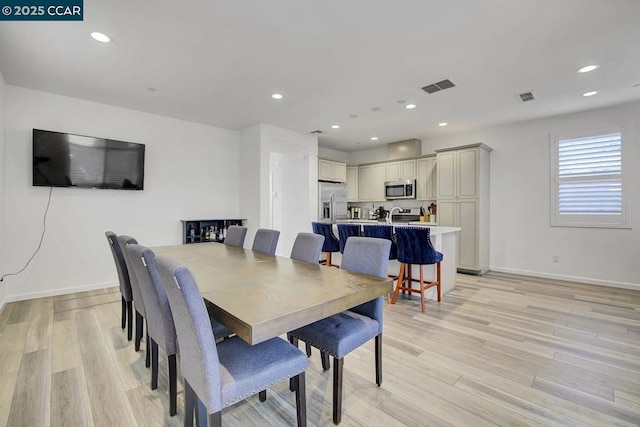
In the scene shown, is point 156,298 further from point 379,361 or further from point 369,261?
point 379,361

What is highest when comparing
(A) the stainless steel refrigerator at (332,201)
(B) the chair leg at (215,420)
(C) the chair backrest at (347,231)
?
(A) the stainless steel refrigerator at (332,201)

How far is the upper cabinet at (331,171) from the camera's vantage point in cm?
641

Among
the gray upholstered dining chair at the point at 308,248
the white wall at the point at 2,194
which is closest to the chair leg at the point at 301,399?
the gray upholstered dining chair at the point at 308,248

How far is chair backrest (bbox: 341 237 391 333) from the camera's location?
1926mm

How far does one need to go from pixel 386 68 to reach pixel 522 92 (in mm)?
2026

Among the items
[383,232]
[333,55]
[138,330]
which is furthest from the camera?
[383,232]

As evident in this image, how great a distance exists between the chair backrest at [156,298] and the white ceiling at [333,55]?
187 cm

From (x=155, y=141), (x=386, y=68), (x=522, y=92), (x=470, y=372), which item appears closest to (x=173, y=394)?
(x=470, y=372)

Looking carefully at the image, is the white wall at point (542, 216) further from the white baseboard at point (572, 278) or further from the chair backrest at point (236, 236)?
the chair backrest at point (236, 236)

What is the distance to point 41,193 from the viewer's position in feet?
12.3

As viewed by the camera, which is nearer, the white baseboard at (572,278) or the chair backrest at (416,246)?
the chair backrest at (416,246)

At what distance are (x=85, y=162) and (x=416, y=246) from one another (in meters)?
4.52

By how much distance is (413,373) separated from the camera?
2119mm

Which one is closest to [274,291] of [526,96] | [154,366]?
[154,366]
